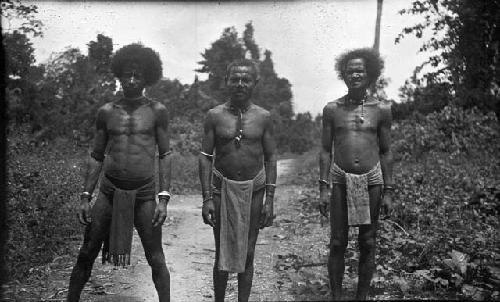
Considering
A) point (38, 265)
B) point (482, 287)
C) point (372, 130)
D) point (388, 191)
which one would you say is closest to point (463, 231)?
Answer: point (482, 287)

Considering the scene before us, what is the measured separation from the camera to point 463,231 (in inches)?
238

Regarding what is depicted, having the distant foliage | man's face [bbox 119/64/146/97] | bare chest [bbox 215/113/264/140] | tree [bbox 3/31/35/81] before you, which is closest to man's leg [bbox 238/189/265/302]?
bare chest [bbox 215/113/264/140]

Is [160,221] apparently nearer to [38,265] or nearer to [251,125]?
[251,125]

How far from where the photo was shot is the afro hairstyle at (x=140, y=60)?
162 inches

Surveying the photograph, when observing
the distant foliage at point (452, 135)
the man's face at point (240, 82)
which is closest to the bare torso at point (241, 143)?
the man's face at point (240, 82)

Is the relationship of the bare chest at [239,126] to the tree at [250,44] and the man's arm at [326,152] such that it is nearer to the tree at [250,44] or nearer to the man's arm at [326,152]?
the man's arm at [326,152]

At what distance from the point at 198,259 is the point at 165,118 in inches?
124

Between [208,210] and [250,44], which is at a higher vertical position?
[250,44]

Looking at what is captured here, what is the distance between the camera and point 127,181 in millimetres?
4004

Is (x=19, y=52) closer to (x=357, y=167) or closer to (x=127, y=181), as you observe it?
(x=127, y=181)

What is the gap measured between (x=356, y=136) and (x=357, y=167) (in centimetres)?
29

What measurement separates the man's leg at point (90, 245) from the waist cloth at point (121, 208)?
0.07 meters

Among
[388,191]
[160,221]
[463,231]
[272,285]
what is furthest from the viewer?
[463,231]

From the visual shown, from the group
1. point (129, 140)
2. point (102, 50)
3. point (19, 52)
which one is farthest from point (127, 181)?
point (102, 50)
